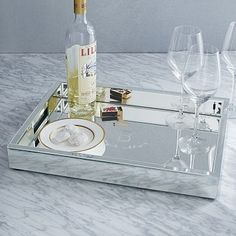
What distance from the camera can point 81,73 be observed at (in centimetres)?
134

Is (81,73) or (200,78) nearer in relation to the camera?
(200,78)

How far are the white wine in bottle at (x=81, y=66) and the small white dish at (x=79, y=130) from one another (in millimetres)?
71

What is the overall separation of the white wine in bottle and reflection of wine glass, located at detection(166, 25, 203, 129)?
19cm

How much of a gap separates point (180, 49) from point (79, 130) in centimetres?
30

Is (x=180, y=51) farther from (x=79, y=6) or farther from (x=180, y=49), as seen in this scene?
(x=79, y=6)

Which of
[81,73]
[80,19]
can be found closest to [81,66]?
[81,73]

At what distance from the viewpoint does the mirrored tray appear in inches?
45.8

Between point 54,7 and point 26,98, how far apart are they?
0.41 metres

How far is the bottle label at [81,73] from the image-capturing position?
133cm

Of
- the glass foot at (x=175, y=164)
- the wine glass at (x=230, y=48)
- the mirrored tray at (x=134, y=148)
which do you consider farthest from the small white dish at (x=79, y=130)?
the wine glass at (x=230, y=48)

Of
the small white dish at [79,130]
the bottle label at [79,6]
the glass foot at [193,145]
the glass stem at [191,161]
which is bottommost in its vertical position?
the glass stem at [191,161]

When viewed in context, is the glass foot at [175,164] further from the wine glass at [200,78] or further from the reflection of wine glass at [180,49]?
the reflection of wine glass at [180,49]

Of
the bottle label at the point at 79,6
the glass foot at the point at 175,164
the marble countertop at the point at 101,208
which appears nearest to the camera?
the marble countertop at the point at 101,208

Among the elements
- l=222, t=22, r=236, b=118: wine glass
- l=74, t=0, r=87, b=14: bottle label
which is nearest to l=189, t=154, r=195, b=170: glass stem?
l=222, t=22, r=236, b=118: wine glass
